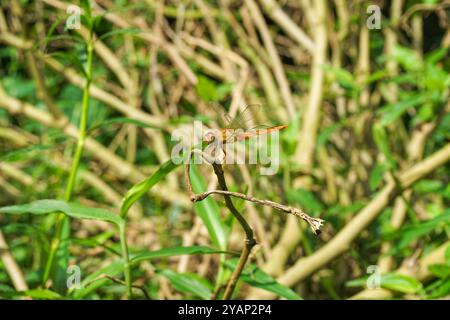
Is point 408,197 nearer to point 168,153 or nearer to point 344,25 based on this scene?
point 344,25

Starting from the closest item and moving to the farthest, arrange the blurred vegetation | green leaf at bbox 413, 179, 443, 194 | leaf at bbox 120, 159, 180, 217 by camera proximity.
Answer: leaf at bbox 120, 159, 180, 217
the blurred vegetation
green leaf at bbox 413, 179, 443, 194

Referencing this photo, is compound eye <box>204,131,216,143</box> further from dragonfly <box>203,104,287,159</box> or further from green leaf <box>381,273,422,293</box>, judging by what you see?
green leaf <box>381,273,422,293</box>

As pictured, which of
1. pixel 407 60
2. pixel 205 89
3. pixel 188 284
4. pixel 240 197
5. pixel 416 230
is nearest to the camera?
pixel 240 197

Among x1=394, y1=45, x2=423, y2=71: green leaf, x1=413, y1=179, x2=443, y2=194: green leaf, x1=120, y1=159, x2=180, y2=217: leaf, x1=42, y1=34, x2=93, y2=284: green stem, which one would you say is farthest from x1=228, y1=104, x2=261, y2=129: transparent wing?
x1=394, y1=45, x2=423, y2=71: green leaf

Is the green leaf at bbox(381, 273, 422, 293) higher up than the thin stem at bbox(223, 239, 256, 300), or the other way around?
the thin stem at bbox(223, 239, 256, 300)

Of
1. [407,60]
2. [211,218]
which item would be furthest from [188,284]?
[407,60]

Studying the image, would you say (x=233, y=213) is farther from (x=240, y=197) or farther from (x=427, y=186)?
(x=427, y=186)

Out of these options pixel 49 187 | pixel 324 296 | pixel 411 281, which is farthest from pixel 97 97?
pixel 411 281

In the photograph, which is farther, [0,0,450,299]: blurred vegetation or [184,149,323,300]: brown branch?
Result: [0,0,450,299]: blurred vegetation
